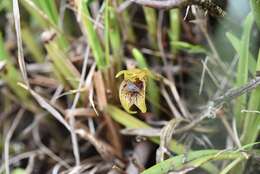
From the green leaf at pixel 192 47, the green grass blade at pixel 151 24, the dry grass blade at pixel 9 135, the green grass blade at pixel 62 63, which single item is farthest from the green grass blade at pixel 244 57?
the dry grass blade at pixel 9 135

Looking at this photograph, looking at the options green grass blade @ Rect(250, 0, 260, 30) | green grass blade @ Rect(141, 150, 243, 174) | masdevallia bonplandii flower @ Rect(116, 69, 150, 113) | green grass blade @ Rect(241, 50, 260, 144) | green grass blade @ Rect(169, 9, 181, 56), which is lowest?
green grass blade @ Rect(141, 150, 243, 174)

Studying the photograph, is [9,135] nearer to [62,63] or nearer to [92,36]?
[62,63]

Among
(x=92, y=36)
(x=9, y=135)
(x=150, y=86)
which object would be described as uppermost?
(x=92, y=36)

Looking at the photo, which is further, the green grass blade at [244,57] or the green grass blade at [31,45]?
the green grass blade at [31,45]

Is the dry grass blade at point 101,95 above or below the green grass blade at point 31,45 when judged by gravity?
below

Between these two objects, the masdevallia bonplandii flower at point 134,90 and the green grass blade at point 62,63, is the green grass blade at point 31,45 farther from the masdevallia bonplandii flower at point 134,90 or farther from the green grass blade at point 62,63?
the masdevallia bonplandii flower at point 134,90

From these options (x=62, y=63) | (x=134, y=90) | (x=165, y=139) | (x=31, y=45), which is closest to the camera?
(x=134, y=90)

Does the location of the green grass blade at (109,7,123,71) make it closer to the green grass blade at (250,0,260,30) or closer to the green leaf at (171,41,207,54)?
the green leaf at (171,41,207,54)

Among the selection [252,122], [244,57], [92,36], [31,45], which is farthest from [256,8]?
[31,45]

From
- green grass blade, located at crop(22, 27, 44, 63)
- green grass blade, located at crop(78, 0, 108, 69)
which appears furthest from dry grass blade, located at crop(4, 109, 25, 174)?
green grass blade, located at crop(78, 0, 108, 69)
